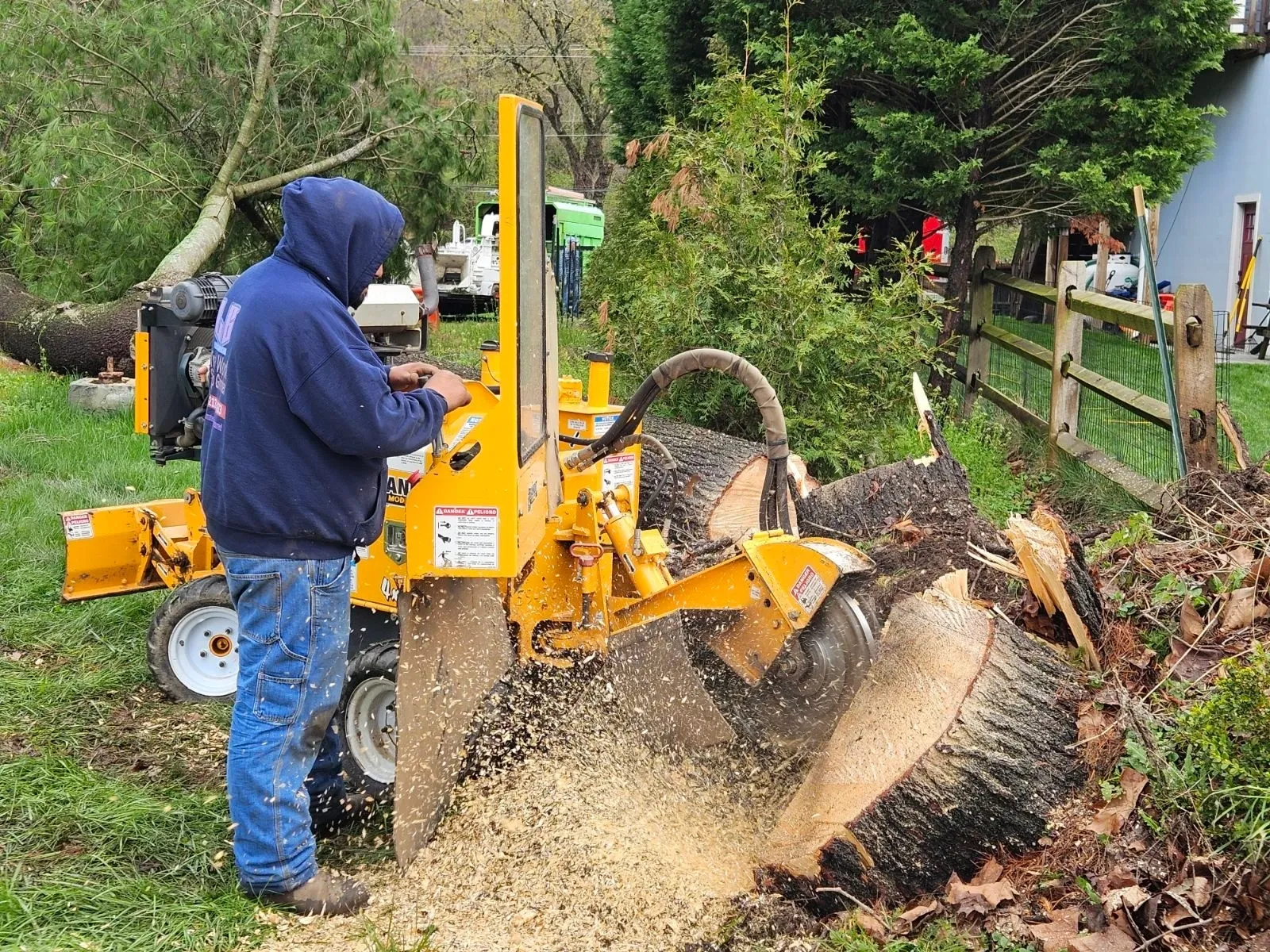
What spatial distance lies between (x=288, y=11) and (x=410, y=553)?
10.3m

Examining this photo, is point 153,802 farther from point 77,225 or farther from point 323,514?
point 77,225

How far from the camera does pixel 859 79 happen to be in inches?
394

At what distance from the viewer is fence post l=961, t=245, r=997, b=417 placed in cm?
1057

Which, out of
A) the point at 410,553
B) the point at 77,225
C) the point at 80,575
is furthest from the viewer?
the point at 77,225

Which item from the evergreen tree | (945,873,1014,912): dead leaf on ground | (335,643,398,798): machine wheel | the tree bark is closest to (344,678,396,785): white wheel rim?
(335,643,398,798): machine wheel

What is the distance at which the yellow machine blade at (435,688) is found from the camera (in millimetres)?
3904

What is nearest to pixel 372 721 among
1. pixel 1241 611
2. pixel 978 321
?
pixel 1241 611

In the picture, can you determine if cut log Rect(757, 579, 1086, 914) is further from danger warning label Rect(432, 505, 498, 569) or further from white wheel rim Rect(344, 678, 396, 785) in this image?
white wheel rim Rect(344, 678, 396, 785)

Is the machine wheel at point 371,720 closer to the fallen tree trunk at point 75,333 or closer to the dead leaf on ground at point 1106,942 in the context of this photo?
the dead leaf on ground at point 1106,942

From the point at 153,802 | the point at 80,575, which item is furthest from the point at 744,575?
the point at 80,575

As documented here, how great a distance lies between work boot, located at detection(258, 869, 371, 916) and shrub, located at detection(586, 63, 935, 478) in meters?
4.57

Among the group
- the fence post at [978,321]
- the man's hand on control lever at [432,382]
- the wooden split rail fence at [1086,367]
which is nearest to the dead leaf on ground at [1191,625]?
the wooden split rail fence at [1086,367]

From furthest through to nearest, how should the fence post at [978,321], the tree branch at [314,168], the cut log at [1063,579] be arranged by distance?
the tree branch at [314,168]
the fence post at [978,321]
the cut log at [1063,579]

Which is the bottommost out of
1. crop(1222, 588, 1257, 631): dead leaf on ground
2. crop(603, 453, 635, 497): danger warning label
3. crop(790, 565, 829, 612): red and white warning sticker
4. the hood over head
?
crop(1222, 588, 1257, 631): dead leaf on ground
